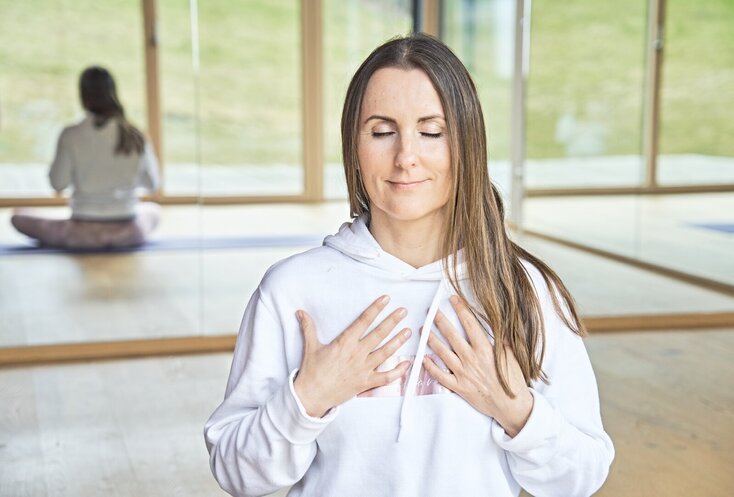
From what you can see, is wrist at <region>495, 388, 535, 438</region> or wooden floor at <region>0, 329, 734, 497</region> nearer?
wrist at <region>495, 388, 535, 438</region>

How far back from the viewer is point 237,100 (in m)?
4.30

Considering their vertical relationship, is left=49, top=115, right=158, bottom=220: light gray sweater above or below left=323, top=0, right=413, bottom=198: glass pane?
below

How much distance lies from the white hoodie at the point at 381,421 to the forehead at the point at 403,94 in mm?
190

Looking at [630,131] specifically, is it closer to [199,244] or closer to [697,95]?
[697,95]

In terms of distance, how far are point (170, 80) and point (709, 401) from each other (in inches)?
98.9

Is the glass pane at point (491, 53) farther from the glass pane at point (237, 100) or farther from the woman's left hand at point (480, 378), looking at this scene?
the woman's left hand at point (480, 378)

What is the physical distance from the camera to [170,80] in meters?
4.52

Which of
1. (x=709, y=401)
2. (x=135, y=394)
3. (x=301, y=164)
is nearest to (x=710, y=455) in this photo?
Answer: (x=709, y=401)

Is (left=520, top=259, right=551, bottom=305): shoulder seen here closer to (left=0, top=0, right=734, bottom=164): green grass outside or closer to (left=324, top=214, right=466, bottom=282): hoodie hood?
(left=324, top=214, right=466, bottom=282): hoodie hood

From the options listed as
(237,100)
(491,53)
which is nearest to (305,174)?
(237,100)

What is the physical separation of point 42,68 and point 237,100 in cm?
76

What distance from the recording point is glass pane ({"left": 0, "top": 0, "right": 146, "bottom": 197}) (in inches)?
158

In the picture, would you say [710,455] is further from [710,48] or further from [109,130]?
[109,130]

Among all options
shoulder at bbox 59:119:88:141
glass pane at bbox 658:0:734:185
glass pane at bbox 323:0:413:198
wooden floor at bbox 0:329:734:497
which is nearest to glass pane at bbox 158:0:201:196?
shoulder at bbox 59:119:88:141
